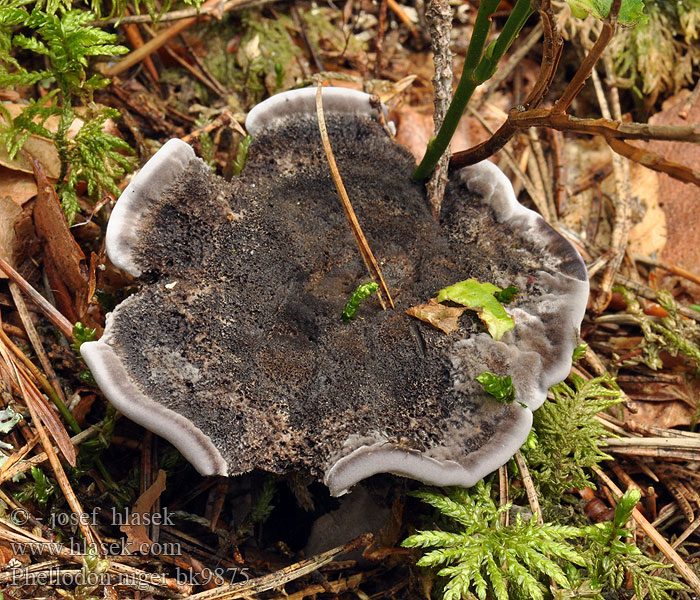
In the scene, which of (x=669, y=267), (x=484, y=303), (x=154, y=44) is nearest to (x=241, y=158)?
(x=154, y=44)

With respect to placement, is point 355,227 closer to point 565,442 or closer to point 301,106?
point 301,106

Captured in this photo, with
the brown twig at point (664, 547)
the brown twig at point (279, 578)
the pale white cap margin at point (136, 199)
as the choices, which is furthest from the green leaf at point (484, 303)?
the pale white cap margin at point (136, 199)

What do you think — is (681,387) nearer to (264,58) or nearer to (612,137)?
(612,137)

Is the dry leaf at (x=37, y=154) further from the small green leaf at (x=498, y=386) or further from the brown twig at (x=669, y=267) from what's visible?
the brown twig at (x=669, y=267)

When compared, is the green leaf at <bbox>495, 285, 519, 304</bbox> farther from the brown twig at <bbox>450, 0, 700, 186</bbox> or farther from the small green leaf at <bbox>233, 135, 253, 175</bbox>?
the small green leaf at <bbox>233, 135, 253, 175</bbox>

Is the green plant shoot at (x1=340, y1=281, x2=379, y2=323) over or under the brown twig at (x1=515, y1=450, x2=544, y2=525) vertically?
over

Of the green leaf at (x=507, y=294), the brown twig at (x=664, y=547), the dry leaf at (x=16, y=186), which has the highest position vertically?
the dry leaf at (x=16, y=186)

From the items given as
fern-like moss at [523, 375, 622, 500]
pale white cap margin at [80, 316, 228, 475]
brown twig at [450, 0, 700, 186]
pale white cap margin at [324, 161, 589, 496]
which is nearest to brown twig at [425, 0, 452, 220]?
brown twig at [450, 0, 700, 186]

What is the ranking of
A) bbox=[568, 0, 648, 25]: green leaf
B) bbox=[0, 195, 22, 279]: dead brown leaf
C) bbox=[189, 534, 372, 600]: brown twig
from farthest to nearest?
bbox=[0, 195, 22, 279]: dead brown leaf
bbox=[189, 534, 372, 600]: brown twig
bbox=[568, 0, 648, 25]: green leaf
